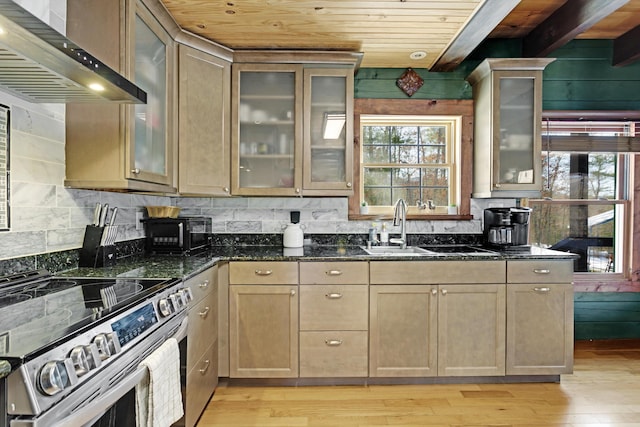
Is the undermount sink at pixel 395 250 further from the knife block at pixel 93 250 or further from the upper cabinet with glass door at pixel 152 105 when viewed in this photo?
the knife block at pixel 93 250

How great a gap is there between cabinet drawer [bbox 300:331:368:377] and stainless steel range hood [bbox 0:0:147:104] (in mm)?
1770

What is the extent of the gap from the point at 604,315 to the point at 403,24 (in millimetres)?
2947

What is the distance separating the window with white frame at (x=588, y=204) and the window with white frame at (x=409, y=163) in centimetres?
82

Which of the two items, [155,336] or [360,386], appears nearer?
[155,336]

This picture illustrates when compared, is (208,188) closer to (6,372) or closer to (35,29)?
(35,29)

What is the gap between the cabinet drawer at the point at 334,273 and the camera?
8.64ft

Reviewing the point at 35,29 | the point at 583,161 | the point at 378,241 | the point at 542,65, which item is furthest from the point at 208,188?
the point at 583,161

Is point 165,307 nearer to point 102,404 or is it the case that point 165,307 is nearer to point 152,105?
point 102,404

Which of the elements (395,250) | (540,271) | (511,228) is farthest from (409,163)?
(540,271)

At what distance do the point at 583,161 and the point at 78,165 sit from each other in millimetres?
3784

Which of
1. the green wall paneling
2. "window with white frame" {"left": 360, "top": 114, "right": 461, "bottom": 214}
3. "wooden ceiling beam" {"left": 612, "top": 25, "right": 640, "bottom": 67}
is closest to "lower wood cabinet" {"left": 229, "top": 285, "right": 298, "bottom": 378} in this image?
"window with white frame" {"left": 360, "top": 114, "right": 461, "bottom": 214}

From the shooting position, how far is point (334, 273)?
2635 mm

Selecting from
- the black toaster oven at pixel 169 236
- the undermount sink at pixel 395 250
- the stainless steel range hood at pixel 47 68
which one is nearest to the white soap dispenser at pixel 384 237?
the undermount sink at pixel 395 250

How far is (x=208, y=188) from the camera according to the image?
277 centimetres
